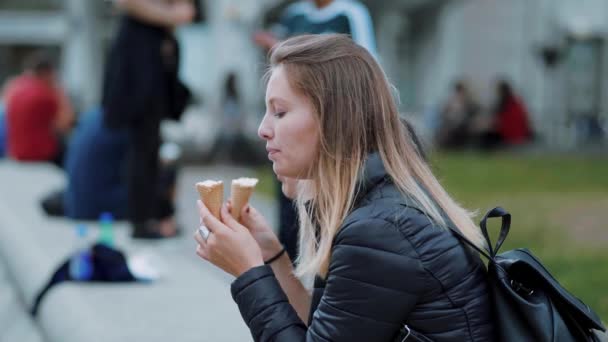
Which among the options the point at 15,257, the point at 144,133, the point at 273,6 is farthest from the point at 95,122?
the point at 273,6

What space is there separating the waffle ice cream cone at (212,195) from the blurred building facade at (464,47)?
61.5 ft

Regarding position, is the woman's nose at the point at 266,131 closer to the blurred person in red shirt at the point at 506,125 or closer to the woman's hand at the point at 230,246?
the woman's hand at the point at 230,246

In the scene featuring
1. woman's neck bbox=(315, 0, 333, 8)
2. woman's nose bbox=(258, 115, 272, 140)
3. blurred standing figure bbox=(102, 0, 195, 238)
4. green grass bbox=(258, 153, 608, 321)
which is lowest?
green grass bbox=(258, 153, 608, 321)

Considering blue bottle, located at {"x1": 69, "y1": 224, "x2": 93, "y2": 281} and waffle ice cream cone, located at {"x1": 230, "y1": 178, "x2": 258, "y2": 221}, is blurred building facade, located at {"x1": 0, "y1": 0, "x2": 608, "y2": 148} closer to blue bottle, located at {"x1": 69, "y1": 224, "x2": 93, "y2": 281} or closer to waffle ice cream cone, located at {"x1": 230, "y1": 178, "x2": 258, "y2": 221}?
blue bottle, located at {"x1": 69, "y1": 224, "x2": 93, "y2": 281}

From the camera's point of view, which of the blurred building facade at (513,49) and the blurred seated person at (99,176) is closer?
the blurred seated person at (99,176)

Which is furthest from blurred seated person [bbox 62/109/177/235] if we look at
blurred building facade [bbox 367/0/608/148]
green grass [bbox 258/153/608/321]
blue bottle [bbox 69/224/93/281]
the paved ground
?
blurred building facade [bbox 367/0/608/148]

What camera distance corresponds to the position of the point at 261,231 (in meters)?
2.28

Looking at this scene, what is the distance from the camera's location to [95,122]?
5559 millimetres

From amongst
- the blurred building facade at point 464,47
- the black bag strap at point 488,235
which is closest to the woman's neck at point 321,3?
the black bag strap at point 488,235

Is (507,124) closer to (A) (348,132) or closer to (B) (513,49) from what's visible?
(B) (513,49)

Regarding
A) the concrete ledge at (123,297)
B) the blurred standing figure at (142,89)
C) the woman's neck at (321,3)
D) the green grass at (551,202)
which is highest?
the woman's neck at (321,3)

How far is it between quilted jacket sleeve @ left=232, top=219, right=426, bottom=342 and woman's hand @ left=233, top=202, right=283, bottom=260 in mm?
419

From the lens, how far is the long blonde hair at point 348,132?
1.96 m

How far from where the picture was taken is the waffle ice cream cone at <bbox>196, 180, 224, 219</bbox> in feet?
6.74
